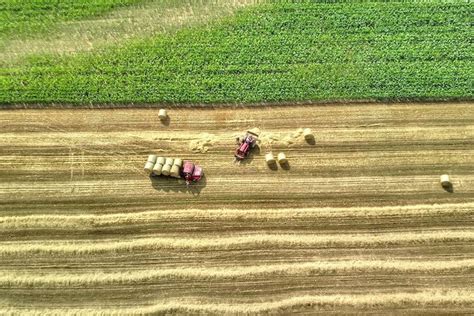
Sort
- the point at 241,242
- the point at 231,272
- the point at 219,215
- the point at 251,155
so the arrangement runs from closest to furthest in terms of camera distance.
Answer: the point at 231,272 → the point at 241,242 → the point at 219,215 → the point at 251,155

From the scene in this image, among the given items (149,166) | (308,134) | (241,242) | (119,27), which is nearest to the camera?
(241,242)

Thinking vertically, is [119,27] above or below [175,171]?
above

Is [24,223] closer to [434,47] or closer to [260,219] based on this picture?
[260,219]

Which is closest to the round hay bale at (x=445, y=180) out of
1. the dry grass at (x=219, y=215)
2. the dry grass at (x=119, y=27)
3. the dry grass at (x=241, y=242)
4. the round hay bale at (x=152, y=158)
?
the dry grass at (x=219, y=215)

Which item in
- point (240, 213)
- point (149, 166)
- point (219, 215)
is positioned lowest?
point (219, 215)

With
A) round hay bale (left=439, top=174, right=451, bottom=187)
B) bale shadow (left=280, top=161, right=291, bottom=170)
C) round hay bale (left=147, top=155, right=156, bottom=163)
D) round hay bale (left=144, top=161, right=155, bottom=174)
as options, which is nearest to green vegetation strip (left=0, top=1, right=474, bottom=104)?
round hay bale (left=147, top=155, right=156, bottom=163)

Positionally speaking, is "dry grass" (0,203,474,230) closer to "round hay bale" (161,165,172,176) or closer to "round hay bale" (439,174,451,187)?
"round hay bale" (439,174,451,187)

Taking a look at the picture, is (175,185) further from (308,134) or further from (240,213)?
(308,134)

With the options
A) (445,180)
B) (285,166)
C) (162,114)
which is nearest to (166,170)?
(162,114)
